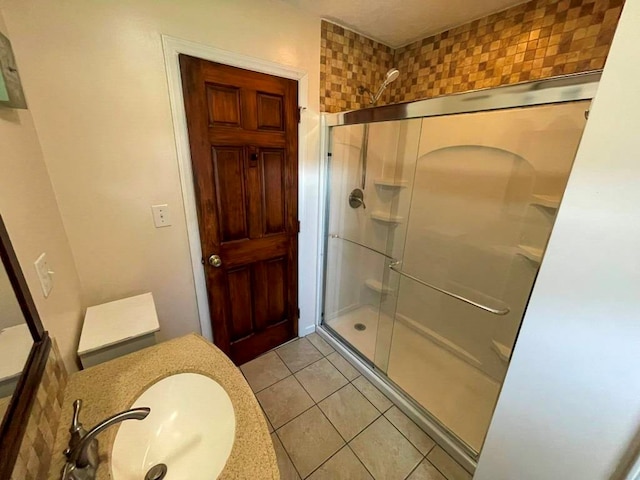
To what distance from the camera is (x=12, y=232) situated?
0.66m

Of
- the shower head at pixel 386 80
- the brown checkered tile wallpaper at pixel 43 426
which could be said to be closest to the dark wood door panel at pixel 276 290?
the brown checkered tile wallpaper at pixel 43 426

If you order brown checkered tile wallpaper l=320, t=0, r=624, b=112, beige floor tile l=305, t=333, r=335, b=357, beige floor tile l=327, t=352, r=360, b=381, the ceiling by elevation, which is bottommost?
beige floor tile l=327, t=352, r=360, b=381

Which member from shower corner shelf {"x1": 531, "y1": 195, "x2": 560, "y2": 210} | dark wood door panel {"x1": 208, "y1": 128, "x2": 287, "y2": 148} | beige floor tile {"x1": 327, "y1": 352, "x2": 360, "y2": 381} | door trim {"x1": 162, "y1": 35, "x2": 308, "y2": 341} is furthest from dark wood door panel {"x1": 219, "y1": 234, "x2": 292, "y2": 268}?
shower corner shelf {"x1": 531, "y1": 195, "x2": 560, "y2": 210}

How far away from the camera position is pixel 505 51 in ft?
4.85

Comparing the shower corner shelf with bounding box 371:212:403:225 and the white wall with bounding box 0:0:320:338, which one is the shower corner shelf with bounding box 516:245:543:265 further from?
the white wall with bounding box 0:0:320:338

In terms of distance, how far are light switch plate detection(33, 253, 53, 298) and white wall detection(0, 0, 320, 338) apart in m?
0.40

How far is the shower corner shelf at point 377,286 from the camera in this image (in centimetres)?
202

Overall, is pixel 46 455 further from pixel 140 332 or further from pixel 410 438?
pixel 410 438

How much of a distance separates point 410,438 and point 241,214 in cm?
165

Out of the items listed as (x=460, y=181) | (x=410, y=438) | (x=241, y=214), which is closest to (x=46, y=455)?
(x=241, y=214)

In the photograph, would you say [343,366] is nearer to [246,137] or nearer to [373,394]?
[373,394]

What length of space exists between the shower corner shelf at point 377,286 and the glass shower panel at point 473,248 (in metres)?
0.09

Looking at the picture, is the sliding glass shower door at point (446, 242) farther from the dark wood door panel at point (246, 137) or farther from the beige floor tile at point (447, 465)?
the dark wood door panel at point (246, 137)

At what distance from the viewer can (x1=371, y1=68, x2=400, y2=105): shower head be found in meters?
1.51
